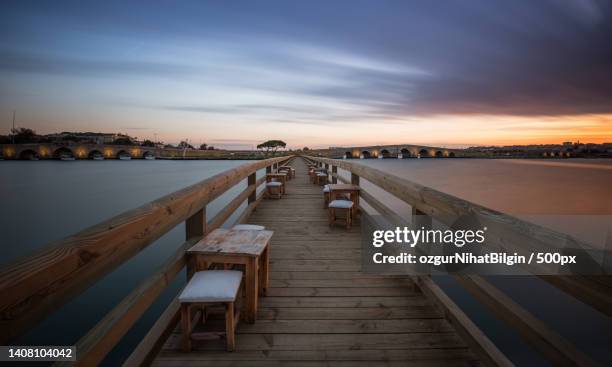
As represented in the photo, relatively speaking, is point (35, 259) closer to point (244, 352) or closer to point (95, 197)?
point (244, 352)

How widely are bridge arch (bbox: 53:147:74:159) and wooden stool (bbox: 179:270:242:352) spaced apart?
86529mm

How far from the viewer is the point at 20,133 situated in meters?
88.8

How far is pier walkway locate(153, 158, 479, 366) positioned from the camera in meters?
1.82

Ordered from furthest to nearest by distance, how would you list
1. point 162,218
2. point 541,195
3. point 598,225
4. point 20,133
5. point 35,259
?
point 20,133, point 541,195, point 598,225, point 162,218, point 35,259

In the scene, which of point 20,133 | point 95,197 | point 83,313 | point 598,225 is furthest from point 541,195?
point 20,133

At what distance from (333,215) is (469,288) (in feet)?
10.2

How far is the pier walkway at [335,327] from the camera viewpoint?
1820 mm

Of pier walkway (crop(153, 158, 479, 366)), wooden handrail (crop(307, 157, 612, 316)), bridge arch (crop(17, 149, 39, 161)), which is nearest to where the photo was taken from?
wooden handrail (crop(307, 157, 612, 316))

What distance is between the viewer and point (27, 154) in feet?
217

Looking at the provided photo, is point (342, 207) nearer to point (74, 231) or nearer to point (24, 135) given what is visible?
point (74, 231)

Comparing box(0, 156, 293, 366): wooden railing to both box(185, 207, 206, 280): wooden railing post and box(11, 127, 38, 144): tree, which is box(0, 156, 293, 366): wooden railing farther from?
box(11, 127, 38, 144): tree

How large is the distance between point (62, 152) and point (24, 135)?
3069 cm

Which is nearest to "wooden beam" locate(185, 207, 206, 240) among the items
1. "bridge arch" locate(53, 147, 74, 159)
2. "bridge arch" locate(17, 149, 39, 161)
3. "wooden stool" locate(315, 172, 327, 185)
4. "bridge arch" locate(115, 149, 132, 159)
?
"wooden stool" locate(315, 172, 327, 185)

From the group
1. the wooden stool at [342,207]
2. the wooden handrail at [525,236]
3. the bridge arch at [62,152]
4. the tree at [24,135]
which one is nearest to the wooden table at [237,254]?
the wooden handrail at [525,236]
